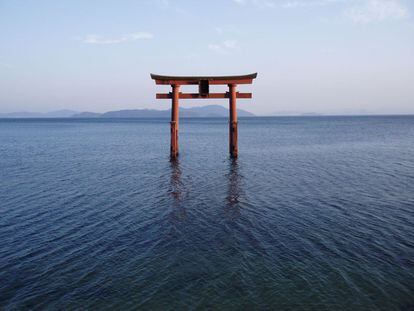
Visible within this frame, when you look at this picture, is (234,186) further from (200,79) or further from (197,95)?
(200,79)

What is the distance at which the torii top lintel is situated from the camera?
995 inches

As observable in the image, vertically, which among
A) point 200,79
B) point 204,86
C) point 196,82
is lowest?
point 204,86

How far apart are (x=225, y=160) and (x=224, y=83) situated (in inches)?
303

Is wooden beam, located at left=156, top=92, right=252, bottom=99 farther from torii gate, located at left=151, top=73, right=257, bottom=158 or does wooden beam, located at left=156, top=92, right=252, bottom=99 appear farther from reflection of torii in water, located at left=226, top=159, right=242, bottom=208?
reflection of torii in water, located at left=226, top=159, right=242, bottom=208

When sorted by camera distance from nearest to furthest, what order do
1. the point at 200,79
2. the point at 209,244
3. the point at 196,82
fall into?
the point at 209,244
the point at 200,79
the point at 196,82

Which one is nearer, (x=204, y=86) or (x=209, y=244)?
(x=209, y=244)

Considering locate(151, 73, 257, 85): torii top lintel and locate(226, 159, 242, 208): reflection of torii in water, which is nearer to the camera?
locate(226, 159, 242, 208): reflection of torii in water

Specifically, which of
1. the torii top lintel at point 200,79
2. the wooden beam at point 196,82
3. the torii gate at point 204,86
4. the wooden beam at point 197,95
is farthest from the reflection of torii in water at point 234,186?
the torii top lintel at point 200,79

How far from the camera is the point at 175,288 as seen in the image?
7.96 m

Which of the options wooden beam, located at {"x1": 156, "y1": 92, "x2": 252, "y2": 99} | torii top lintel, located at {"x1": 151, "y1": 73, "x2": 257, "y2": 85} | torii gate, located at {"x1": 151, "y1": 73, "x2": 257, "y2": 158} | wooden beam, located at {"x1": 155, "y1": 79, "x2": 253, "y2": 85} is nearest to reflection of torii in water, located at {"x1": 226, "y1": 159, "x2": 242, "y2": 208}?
torii gate, located at {"x1": 151, "y1": 73, "x2": 257, "y2": 158}

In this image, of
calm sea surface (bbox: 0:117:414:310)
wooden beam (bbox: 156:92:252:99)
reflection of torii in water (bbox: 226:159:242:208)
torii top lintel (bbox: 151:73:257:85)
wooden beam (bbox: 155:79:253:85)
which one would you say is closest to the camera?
calm sea surface (bbox: 0:117:414:310)

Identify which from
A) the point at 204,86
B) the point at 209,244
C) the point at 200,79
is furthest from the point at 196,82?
the point at 209,244

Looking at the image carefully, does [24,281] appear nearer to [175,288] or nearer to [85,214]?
[175,288]

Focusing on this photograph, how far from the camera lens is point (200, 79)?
25.3 meters
